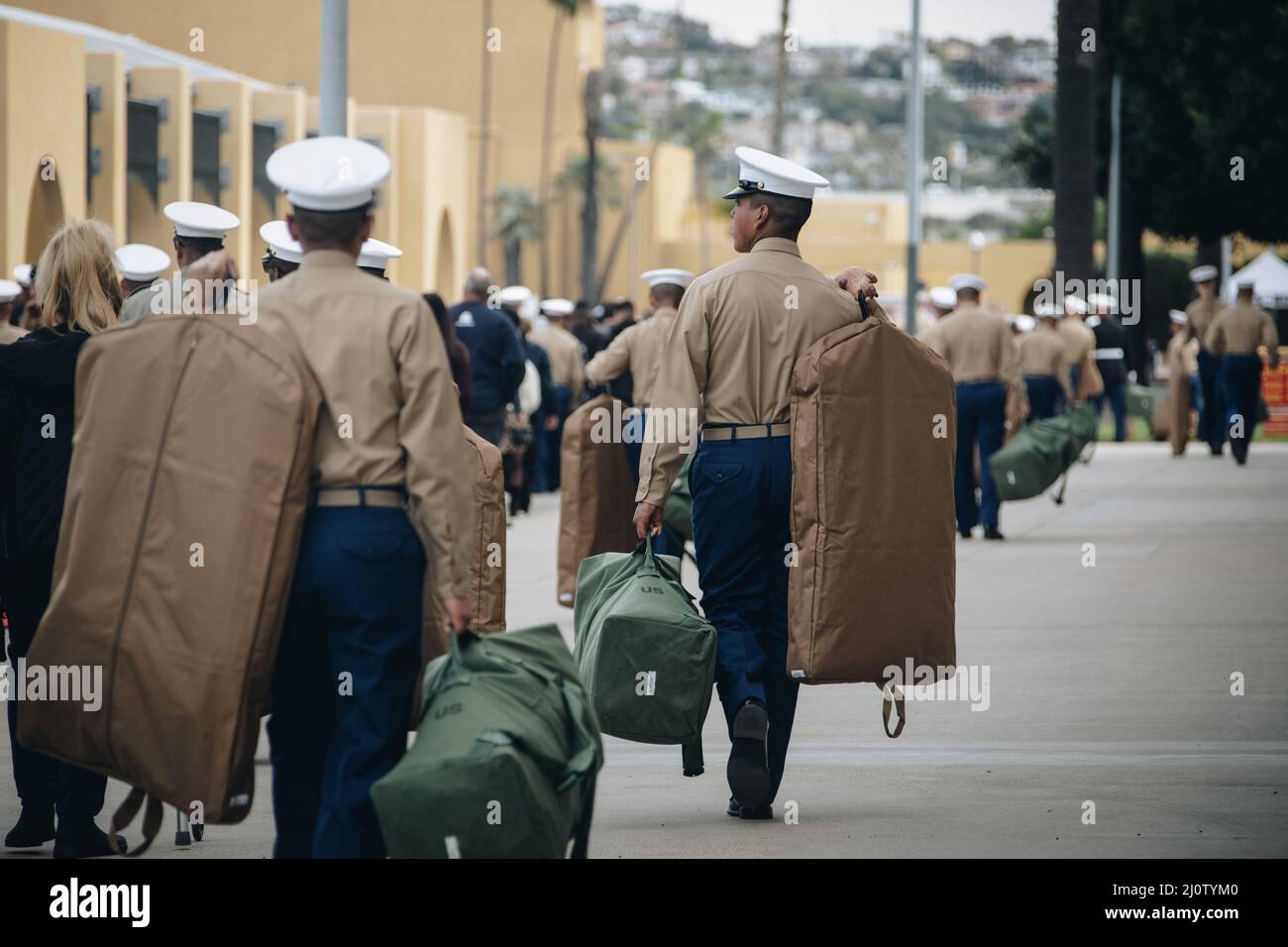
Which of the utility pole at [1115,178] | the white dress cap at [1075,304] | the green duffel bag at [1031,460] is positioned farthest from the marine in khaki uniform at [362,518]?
the utility pole at [1115,178]

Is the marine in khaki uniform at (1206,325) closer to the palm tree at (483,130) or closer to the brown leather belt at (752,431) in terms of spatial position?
the brown leather belt at (752,431)

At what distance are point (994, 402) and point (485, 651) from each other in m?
11.6

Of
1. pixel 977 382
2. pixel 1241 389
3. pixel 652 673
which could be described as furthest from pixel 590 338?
pixel 652 673

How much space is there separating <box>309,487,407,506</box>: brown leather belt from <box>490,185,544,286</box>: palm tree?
72.3 m

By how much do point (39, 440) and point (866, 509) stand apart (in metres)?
2.56

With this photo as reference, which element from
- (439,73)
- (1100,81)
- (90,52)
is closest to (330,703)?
(90,52)

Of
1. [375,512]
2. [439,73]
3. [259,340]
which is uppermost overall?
[439,73]

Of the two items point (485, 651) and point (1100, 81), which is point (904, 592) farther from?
point (1100, 81)

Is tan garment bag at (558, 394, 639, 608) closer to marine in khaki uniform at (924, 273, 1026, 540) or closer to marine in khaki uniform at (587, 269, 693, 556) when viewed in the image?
marine in khaki uniform at (587, 269, 693, 556)

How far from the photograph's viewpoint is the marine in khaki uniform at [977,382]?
630 inches

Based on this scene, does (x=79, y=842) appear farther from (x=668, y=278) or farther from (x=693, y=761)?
(x=668, y=278)

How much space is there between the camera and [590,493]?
11445mm

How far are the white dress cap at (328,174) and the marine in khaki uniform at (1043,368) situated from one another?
654 inches
